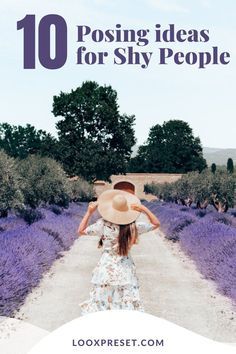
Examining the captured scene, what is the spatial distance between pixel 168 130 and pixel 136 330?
365 feet

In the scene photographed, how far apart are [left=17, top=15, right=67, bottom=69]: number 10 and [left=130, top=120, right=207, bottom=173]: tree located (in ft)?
314

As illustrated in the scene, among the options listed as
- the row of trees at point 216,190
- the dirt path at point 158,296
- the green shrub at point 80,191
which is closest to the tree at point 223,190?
the row of trees at point 216,190

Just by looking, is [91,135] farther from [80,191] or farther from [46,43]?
[46,43]

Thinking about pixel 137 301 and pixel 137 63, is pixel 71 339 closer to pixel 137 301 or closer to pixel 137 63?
pixel 137 301

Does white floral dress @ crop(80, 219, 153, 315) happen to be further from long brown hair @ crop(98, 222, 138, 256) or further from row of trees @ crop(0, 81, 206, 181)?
row of trees @ crop(0, 81, 206, 181)

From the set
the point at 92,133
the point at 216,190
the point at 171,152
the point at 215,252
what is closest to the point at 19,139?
the point at 171,152

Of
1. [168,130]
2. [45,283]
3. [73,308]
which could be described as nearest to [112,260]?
[73,308]

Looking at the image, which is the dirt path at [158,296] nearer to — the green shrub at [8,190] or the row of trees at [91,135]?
the green shrub at [8,190]

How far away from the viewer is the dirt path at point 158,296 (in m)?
9.03

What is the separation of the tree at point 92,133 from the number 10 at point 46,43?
5480 cm

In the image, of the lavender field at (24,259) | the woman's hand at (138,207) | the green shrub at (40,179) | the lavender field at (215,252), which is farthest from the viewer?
the green shrub at (40,179)

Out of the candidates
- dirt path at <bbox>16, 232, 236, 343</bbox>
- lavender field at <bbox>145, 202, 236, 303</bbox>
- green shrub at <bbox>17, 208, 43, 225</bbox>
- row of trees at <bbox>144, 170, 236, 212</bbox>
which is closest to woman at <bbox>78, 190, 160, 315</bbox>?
dirt path at <bbox>16, 232, 236, 343</bbox>

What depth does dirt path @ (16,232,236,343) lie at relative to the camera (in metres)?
9.03

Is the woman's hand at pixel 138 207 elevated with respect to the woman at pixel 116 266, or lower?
elevated
